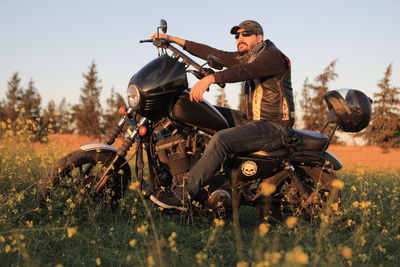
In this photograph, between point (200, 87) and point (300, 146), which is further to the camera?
point (300, 146)

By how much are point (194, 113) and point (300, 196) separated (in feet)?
4.87

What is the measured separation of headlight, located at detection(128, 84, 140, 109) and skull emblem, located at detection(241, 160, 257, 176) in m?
1.22

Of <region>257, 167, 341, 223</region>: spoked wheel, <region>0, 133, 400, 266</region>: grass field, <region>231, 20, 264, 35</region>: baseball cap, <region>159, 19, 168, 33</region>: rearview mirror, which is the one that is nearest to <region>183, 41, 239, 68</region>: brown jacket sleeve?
<region>231, 20, 264, 35</region>: baseball cap

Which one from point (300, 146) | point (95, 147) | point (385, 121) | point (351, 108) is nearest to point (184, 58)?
point (95, 147)

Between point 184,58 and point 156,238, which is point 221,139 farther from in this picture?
point 156,238

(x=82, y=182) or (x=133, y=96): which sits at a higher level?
(x=133, y=96)

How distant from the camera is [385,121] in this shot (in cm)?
3688

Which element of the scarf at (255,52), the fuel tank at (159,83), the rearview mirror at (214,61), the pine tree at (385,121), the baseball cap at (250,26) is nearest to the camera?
the rearview mirror at (214,61)

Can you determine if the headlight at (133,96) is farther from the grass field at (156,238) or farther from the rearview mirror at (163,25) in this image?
the grass field at (156,238)

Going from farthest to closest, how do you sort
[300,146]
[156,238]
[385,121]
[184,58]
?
[385,121], [300,146], [184,58], [156,238]

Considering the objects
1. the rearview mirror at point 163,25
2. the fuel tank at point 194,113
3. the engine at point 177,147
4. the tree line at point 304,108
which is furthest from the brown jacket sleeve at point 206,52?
the tree line at point 304,108

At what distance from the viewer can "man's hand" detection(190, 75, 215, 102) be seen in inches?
135

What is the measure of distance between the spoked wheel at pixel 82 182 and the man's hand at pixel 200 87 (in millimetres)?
1087

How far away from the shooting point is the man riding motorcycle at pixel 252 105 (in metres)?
3.59
